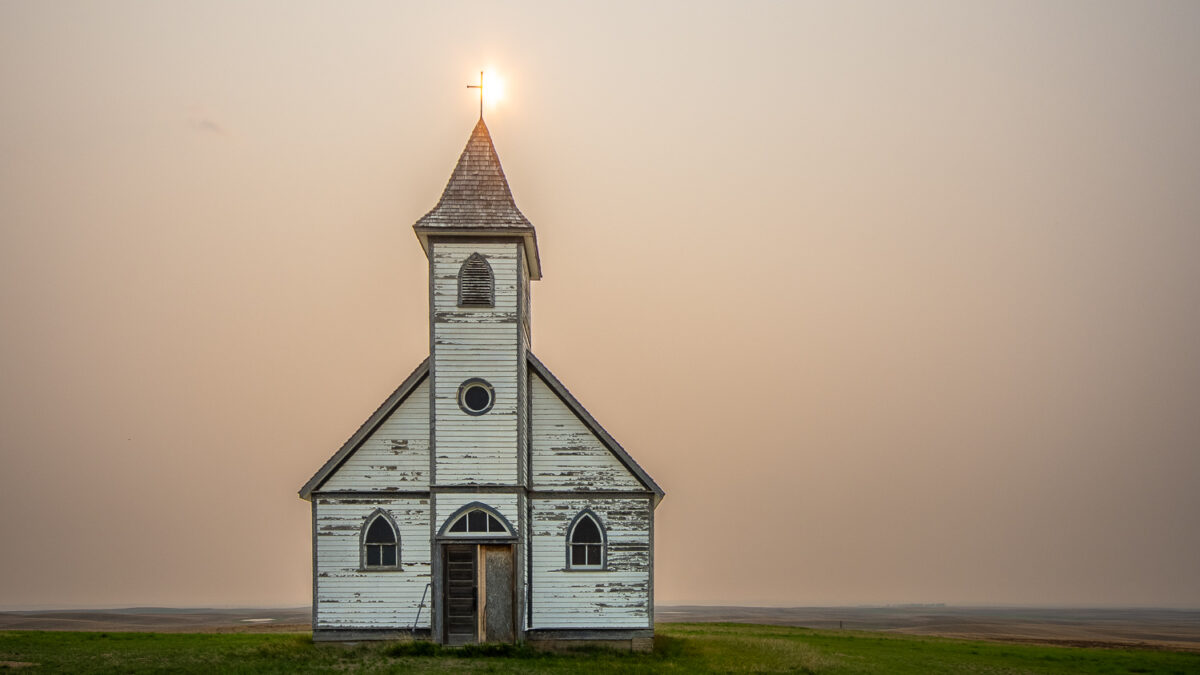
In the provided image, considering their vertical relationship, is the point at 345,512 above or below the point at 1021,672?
above

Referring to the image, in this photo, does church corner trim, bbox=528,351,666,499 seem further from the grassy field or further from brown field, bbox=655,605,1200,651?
brown field, bbox=655,605,1200,651

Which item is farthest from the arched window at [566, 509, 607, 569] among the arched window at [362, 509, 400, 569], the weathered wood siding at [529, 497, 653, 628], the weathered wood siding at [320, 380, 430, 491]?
the arched window at [362, 509, 400, 569]

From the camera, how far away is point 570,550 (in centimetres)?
3184

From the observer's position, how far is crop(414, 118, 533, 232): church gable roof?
31516 mm

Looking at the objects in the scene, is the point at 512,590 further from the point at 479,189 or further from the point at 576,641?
the point at 479,189

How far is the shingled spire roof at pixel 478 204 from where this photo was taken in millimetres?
31406

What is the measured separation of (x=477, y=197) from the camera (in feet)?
106

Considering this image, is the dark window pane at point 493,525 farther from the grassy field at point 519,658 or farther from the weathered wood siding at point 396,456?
the grassy field at point 519,658

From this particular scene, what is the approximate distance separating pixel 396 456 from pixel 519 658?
20.6 ft

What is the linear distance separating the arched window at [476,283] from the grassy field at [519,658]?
28.5 feet

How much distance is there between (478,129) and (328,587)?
43.2ft

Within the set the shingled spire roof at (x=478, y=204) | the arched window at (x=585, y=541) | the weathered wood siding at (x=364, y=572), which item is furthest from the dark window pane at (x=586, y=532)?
the shingled spire roof at (x=478, y=204)

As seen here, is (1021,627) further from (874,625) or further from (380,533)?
(380,533)

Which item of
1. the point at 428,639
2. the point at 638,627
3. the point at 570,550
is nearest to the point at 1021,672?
the point at 638,627
